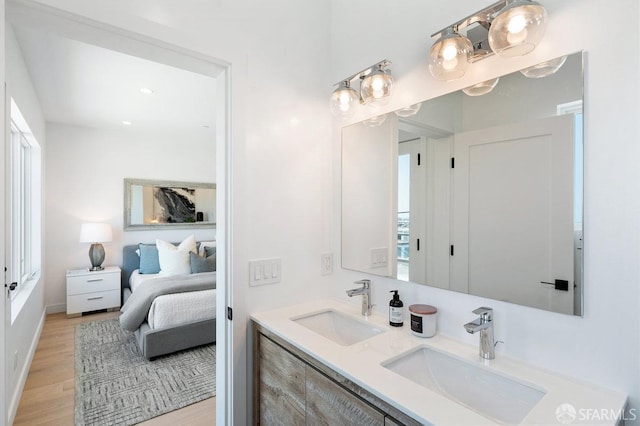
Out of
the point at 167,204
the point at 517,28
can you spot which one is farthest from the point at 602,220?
the point at 167,204

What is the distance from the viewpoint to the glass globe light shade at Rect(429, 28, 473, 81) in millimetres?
1118

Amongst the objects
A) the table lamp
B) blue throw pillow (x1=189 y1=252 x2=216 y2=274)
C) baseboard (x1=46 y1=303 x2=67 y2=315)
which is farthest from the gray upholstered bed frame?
baseboard (x1=46 y1=303 x2=67 y2=315)

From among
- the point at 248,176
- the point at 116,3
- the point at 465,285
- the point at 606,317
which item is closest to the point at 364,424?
the point at 465,285

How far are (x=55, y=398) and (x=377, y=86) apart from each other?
3032 mm

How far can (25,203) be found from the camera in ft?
10.6

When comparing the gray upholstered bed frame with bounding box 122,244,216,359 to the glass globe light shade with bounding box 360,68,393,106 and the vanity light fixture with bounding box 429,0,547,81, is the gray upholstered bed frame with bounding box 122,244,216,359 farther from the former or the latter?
the vanity light fixture with bounding box 429,0,547,81

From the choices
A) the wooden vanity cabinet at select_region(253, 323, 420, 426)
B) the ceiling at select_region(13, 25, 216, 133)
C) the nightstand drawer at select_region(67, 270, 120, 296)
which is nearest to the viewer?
the wooden vanity cabinet at select_region(253, 323, 420, 426)

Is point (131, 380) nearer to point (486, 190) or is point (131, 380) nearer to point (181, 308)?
point (181, 308)

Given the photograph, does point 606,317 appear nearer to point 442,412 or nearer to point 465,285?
point 465,285

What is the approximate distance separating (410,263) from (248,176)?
0.84 m

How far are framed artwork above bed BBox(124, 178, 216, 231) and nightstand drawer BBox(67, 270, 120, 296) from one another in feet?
2.48

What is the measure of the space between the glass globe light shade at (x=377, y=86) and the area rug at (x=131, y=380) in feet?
7.72

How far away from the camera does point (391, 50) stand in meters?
1.46

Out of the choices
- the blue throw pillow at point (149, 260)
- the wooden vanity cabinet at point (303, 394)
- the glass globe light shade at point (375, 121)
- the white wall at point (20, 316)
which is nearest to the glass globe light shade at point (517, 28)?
the glass globe light shade at point (375, 121)
